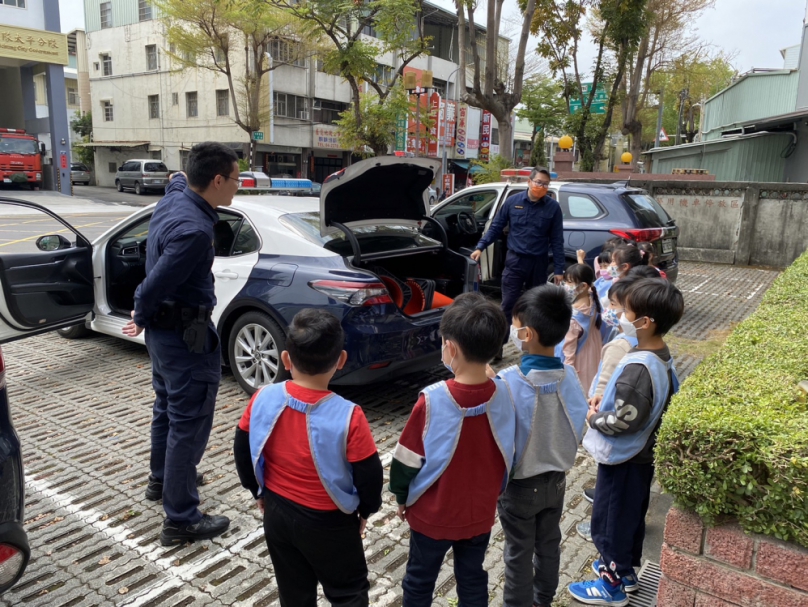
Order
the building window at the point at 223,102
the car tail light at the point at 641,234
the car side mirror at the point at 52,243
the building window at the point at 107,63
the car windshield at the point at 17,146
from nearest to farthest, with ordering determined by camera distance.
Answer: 1. the car side mirror at the point at 52,243
2. the car tail light at the point at 641,234
3. the car windshield at the point at 17,146
4. the building window at the point at 223,102
5. the building window at the point at 107,63

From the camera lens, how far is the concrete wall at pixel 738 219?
43.2ft

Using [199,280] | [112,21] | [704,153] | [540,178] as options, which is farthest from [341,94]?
[199,280]

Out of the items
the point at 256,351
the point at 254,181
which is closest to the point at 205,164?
the point at 256,351

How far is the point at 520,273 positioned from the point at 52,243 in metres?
4.09

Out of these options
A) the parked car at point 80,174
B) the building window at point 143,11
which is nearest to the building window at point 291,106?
the building window at point 143,11

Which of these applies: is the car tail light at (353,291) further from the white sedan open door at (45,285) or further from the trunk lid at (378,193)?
the white sedan open door at (45,285)

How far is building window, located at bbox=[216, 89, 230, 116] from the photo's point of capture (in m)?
32.4

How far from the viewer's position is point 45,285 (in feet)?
16.3

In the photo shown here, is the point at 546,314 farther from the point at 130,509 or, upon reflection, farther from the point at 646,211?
the point at 646,211

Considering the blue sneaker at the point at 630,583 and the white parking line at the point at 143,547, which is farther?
the white parking line at the point at 143,547

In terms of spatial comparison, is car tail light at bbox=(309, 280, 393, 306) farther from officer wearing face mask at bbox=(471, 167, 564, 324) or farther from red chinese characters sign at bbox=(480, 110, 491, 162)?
red chinese characters sign at bbox=(480, 110, 491, 162)

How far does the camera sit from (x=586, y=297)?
3.95 m

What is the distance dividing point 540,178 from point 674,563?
4075mm

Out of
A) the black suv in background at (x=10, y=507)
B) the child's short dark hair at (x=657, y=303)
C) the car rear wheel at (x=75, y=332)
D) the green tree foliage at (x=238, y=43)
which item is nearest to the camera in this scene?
the black suv in background at (x=10, y=507)
